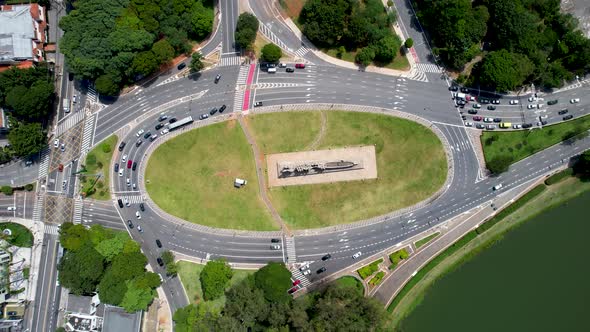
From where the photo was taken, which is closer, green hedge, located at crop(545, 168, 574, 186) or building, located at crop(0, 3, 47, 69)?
building, located at crop(0, 3, 47, 69)

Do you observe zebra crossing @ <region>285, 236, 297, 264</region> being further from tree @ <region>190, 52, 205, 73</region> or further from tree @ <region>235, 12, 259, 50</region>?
tree @ <region>235, 12, 259, 50</region>

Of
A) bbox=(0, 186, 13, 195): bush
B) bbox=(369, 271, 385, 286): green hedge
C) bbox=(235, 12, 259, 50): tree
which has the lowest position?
bbox=(369, 271, 385, 286): green hedge

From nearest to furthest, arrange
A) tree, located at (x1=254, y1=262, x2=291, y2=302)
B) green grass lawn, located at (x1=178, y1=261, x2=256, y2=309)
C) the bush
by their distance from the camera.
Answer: tree, located at (x1=254, y1=262, x2=291, y2=302) < green grass lawn, located at (x1=178, y1=261, x2=256, y2=309) < the bush

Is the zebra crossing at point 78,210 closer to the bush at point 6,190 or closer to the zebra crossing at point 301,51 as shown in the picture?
the bush at point 6,190

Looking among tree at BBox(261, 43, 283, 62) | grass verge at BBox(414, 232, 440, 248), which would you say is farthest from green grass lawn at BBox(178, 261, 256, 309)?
tree at BBox(261, 43, 283, 62)

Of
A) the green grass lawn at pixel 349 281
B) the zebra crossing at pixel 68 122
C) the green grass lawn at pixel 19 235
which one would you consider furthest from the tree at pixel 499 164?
the green grass lawn at pixel 19 235

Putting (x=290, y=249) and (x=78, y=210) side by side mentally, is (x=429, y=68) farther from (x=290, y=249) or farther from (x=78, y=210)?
(x=78, y=210)

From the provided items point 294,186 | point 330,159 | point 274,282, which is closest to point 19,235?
point 274,282
